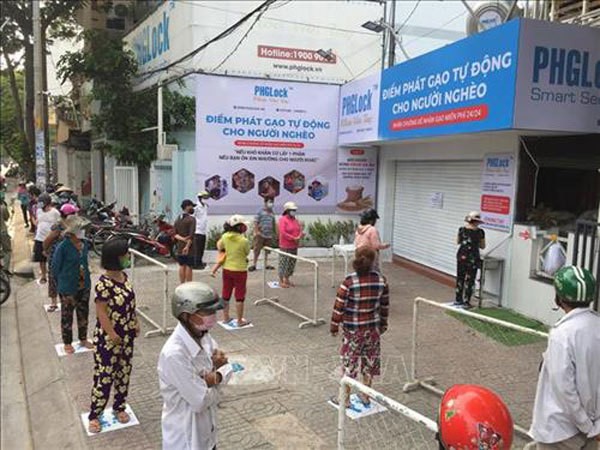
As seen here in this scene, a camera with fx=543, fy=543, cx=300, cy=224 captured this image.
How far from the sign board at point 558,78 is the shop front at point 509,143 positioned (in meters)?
0.01

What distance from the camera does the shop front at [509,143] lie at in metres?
7.21

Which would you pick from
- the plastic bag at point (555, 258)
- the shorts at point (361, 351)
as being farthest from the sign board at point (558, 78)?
the shorts at point (361, 351)

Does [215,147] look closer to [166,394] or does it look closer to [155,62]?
[155,62]

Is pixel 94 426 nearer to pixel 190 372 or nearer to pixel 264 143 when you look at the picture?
pixel 190 372

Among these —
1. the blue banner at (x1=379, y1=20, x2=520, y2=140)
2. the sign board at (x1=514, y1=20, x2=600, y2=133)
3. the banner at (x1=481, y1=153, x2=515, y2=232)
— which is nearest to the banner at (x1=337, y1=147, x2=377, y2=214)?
the blue banner at (x1=379, y1=20, x2=520, y2=140)

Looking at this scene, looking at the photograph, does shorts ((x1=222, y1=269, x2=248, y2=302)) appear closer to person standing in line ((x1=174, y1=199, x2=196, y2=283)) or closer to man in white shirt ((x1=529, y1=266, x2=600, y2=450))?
person standing in line ((x1=174, y1=199, x2=196, y2=283))

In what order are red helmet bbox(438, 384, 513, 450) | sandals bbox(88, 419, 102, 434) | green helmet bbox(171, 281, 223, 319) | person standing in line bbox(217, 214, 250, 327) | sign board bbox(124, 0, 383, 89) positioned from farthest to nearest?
sign board bbox(124, 0, 383, 89), person standing in line bbox(217, 214, 250, 327), sandals bbox(88, 419, 102, 434), green helmet bbox(171, 281, 223, 319), red helmet bbox(438, 384, 513, 450)

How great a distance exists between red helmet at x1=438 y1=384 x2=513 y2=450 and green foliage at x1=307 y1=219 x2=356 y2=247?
434 inches

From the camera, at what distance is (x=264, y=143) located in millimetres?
12398

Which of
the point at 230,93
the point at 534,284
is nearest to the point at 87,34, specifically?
the point at 230,93

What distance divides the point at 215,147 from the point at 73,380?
726 cm

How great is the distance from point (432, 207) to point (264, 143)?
4.05m

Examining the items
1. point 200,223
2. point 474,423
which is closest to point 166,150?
point 200,223

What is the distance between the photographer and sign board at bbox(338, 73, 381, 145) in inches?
444
